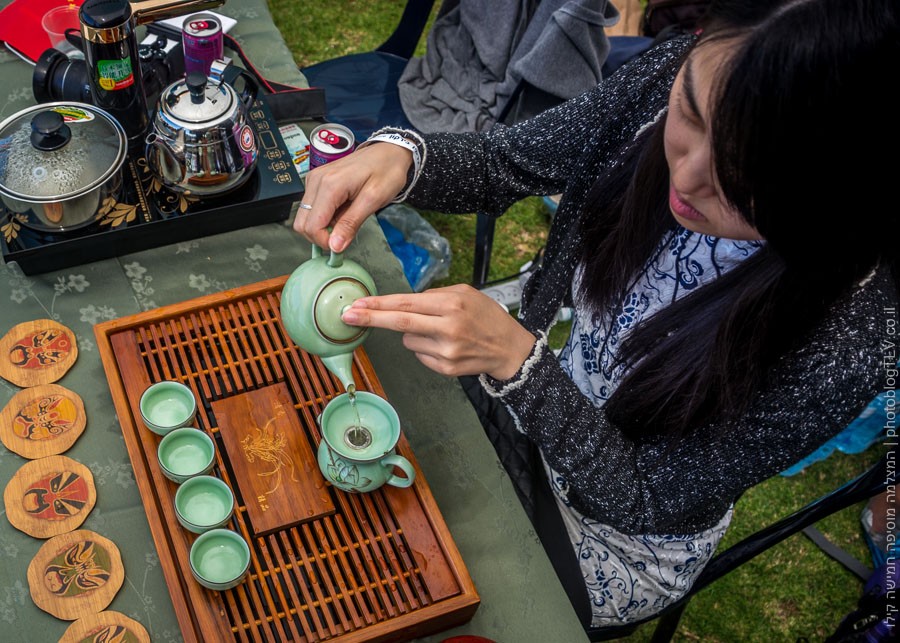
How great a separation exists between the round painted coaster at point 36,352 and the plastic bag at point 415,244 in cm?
125

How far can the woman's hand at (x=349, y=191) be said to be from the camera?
3.72ft

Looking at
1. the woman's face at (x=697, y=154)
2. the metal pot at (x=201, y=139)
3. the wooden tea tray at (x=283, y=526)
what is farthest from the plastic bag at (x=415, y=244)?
the woman's face at (x=697, y=154)

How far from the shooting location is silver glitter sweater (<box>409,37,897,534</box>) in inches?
42.4

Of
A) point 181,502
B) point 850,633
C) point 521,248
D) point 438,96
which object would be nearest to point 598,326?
point 181,502

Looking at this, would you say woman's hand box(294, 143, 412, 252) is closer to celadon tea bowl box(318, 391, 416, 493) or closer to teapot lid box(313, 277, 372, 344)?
teapot lid box(313, 277, 372, 344)

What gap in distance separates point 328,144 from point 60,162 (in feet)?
1.48

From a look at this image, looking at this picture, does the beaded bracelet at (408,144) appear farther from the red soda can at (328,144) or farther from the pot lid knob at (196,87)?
the pot lid knob at (196,87)

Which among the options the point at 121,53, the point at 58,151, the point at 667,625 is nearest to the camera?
the point at 58,151

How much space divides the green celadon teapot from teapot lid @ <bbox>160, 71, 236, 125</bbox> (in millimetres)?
376

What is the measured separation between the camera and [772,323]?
3.46 ft

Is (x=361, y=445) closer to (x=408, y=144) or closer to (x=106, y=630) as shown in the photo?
(x=106, y=630)

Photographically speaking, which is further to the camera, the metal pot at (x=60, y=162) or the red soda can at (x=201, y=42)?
the red soda can at (x=201, y=42)

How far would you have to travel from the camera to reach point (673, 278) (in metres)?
1.26

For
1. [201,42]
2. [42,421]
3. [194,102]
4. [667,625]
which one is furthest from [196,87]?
[667,625]
